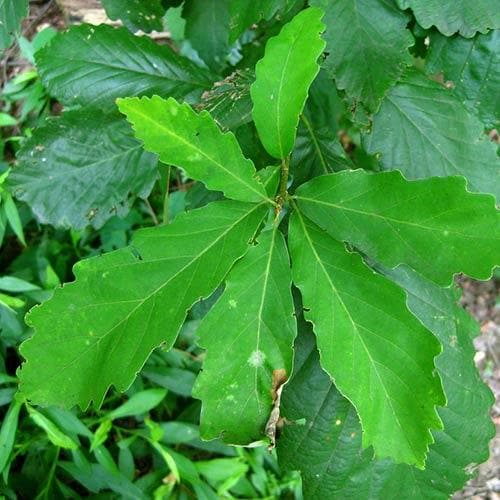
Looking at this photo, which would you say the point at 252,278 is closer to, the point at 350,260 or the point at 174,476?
the point at 350,260

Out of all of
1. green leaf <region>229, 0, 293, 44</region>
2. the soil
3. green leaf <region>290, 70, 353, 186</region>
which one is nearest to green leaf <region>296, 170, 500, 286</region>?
green leaf <region>290, 70, 353, 186</region>

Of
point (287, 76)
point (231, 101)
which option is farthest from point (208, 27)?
point (287, 76)

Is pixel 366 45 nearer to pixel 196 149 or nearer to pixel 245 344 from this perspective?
pixel 196 149

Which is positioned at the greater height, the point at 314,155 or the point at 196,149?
the point at 196,149

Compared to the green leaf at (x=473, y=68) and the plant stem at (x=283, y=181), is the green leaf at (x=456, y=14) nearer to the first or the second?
the green leaf at (x=473, y=68)

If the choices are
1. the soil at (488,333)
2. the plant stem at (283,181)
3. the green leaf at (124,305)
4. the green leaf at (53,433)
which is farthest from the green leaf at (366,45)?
the soil at (488,333)
